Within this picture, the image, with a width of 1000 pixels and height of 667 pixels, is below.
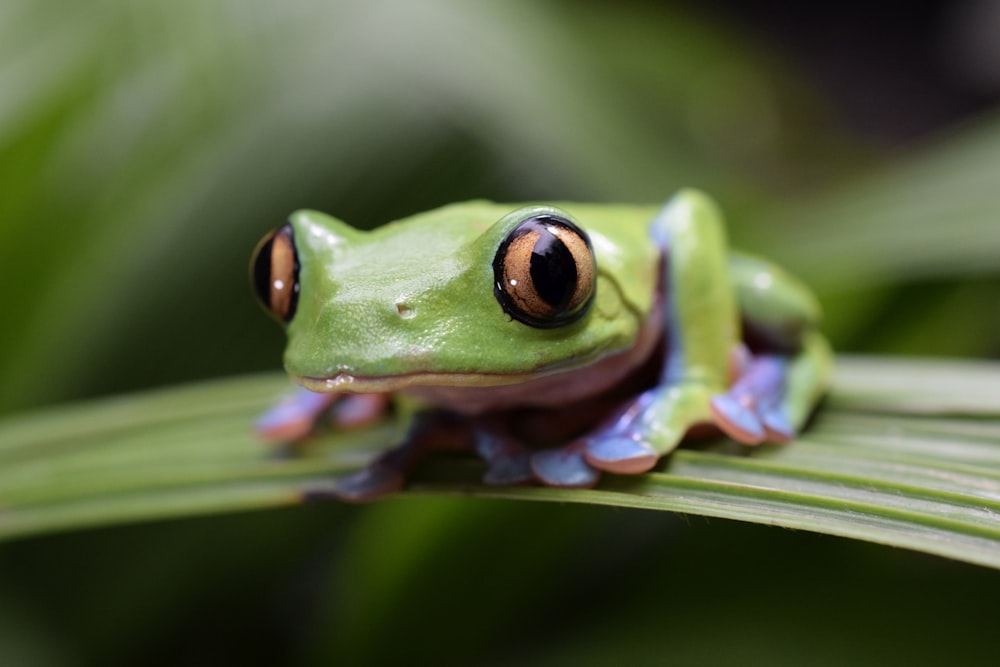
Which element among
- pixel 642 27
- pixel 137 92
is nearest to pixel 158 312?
pixel 137 92

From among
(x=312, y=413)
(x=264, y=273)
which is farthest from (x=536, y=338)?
(x=312, y=413)

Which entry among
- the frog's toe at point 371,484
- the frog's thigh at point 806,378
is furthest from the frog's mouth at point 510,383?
the frog's thigh at point 806,378

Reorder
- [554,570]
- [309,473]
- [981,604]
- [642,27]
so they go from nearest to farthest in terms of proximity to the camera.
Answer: [309,473]
[981,604]
[554,570]
[642,27]

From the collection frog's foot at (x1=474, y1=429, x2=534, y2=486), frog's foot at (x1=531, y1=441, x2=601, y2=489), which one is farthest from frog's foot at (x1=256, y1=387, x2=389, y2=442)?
frog's foot at (x1=531, y1=441, x2=601, y2=489)

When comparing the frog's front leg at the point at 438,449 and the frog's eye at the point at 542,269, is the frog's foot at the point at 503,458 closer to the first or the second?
the frog's front leg at the point at 438,449

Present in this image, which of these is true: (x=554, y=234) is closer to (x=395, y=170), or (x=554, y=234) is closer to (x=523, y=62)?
(x=395, y=170)

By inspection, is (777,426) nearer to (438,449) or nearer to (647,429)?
(647,429)
